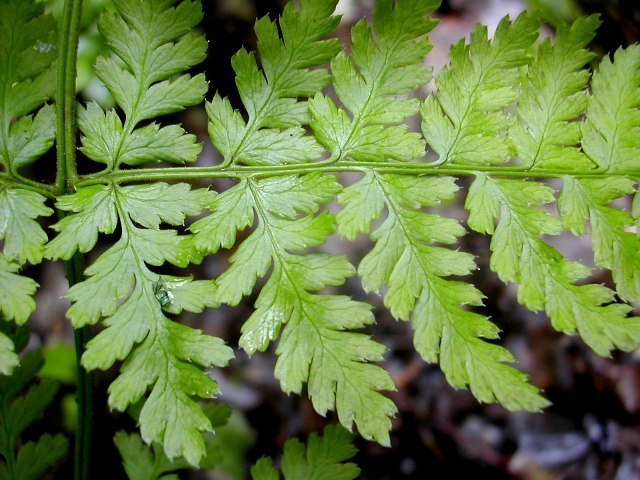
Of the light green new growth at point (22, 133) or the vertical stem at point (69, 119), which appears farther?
the vertical stem at point (69, 119)

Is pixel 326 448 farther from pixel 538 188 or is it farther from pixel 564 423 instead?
pixel 564 423

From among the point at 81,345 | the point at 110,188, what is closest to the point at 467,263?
the point at 110,188

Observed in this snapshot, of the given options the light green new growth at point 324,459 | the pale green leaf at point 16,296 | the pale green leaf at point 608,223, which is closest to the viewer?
the pale green leaf at point 16,296

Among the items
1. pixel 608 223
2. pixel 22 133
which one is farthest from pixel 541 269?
pixel 22 133

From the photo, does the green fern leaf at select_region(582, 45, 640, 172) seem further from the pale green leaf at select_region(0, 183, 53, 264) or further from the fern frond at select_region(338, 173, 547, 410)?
the pale green leaf at select_region(0, 183, 53, 264)

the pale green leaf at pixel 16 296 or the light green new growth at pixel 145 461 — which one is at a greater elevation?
the pale green leaf at pixel 16 296

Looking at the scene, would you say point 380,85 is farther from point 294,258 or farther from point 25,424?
point 25,424

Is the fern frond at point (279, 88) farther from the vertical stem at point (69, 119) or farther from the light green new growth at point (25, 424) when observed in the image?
the light green new growth at point (25, 424)

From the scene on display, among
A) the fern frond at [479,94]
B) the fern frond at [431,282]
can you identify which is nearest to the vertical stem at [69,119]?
the fern frond at [431,282]
